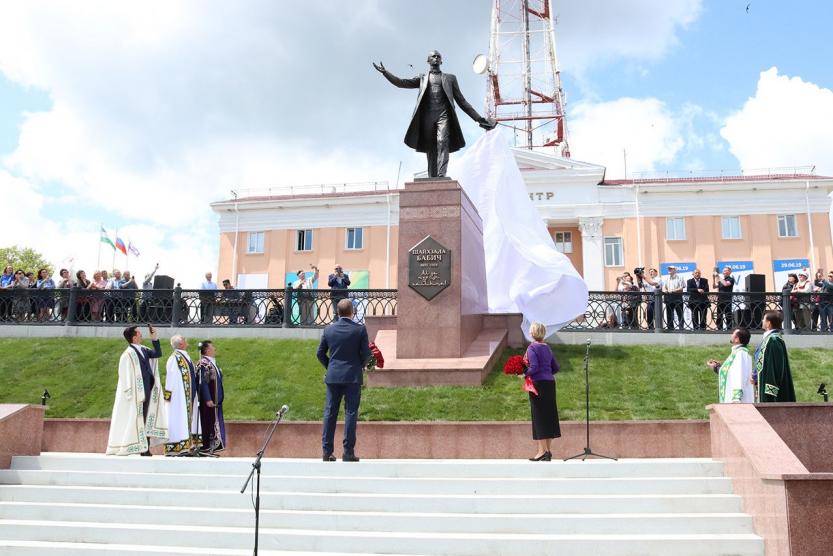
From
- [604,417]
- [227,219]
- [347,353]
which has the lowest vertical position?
[604,417]

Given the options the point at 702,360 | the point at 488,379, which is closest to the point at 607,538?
the point at 488,379

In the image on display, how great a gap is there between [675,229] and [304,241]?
69.4 feet

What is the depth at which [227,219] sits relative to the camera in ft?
155

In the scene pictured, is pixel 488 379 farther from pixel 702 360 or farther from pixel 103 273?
pixel 103 273

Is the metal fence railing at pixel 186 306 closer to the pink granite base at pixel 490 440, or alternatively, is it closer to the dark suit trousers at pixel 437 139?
the dark suit trousers at pixel 437 139

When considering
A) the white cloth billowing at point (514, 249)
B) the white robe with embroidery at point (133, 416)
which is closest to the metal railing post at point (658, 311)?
the white cloth billowing at point (514, 249)

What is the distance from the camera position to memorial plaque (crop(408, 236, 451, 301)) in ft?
42.4

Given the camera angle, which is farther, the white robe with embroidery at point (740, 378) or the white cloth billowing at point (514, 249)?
the white cloth billowing at point (514, 249)

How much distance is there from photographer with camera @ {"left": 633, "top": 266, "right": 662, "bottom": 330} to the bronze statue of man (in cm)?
661

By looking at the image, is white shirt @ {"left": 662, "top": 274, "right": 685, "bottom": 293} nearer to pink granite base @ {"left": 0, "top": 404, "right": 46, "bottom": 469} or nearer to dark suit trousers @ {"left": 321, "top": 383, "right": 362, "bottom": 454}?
dark suit trousers @ {"left": 321, "top": 383, "right": 362, "bottom": 454}

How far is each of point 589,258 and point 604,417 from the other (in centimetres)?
3070

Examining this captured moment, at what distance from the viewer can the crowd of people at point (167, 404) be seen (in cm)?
966

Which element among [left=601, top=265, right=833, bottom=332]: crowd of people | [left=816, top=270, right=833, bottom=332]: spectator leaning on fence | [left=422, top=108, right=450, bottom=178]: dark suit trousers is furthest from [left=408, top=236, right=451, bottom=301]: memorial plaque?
[left=816, top=270, right=833, bottom=332]: spectator leaning on fence

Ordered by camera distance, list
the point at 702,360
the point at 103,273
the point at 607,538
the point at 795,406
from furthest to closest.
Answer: the point at 103,273
the point at 702,360
the point at 795,406
the point at 607,538
